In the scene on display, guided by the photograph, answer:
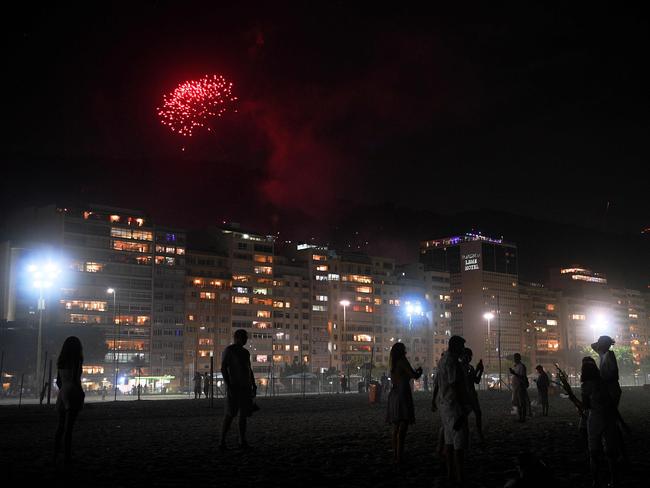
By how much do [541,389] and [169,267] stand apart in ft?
365

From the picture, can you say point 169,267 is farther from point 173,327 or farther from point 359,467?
point 359,467

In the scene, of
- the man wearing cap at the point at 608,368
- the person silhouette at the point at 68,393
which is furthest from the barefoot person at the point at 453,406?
the person silhouette at the point at 68,393

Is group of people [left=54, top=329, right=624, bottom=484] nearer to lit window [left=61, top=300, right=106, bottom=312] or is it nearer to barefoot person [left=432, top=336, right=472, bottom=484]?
barefoot person [left=432, top=336, right=472, bottom=484]

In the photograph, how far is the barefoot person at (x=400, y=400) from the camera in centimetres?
1120

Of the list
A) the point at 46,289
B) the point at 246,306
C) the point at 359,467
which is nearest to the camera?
the point at 359,467

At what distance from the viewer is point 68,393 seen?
11664 millimetres

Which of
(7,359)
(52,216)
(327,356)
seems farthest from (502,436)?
(327,356)

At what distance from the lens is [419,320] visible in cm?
17425

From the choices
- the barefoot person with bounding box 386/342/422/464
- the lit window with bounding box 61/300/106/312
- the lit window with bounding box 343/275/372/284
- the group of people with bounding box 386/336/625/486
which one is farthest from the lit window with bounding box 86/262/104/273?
the group of people with bounding box 386/336/625/486

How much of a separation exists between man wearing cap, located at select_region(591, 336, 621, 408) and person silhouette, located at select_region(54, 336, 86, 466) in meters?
7.77

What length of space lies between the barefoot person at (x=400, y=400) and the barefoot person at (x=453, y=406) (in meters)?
0.82

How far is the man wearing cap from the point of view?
33.9ft

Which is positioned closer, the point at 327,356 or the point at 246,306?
the point at 246,306

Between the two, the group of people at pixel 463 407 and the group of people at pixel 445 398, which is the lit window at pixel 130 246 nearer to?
the group of people at pixel 445 398
